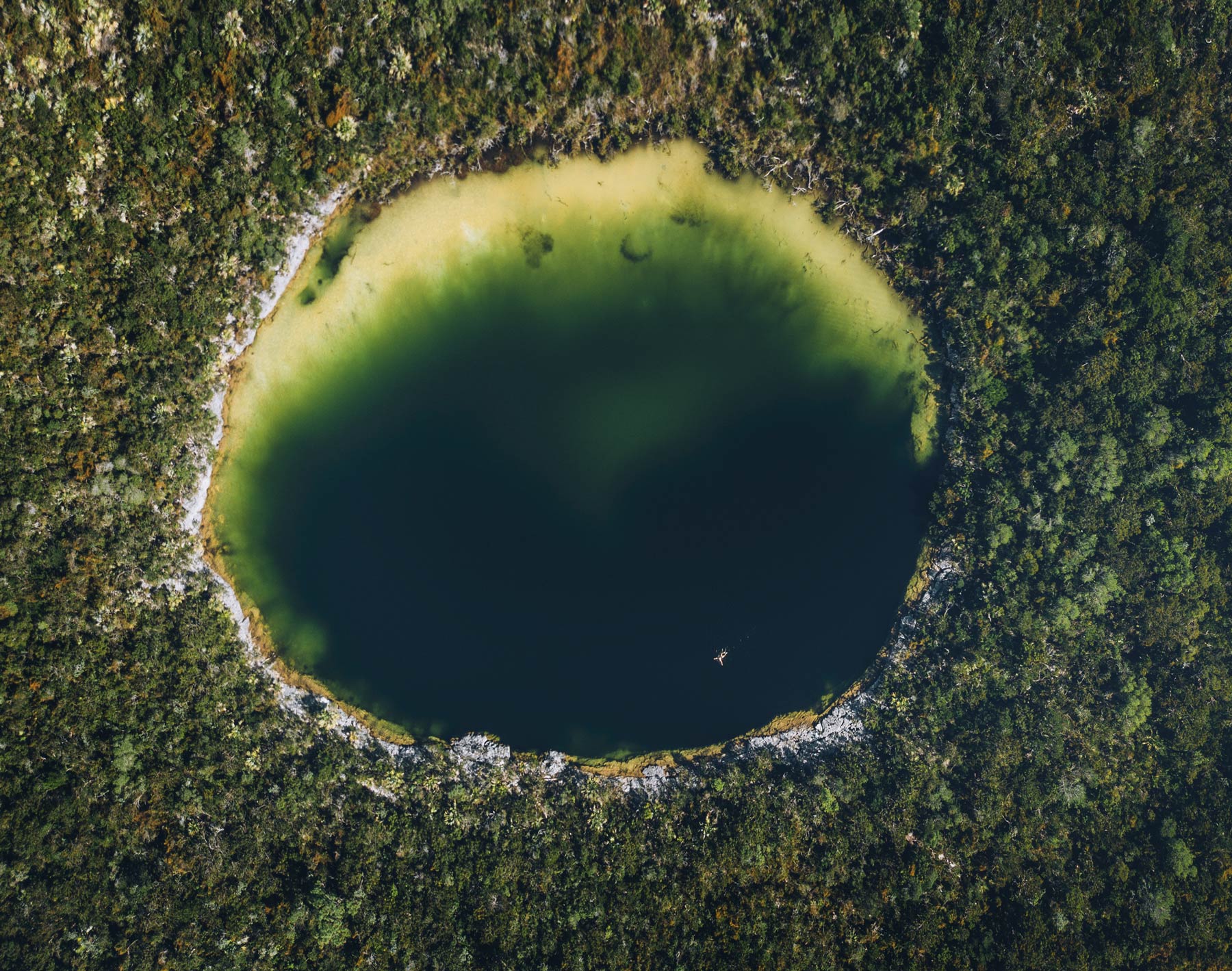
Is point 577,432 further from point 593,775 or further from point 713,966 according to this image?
point 713,966

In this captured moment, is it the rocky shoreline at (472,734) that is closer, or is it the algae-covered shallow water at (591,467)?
the rocky shoreline at (472,734)

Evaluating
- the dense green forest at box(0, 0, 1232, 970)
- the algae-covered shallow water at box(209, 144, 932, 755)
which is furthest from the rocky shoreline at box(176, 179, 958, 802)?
the algae-covered shallow water at box(209, 144, 932, 755)

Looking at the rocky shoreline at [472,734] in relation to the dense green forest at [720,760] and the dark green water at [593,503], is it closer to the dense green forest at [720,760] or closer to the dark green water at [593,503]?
the dense green forest at [720,760]

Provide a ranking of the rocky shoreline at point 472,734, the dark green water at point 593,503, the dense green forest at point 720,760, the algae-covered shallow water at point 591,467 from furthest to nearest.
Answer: the dark green water at point 593,503 < the algae-covered shallow water at point 591,467 < the rocky shoreline at point 472,734 < the dense green forest at point 720,760

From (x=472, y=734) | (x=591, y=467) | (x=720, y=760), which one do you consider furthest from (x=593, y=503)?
(x=720, y=760)

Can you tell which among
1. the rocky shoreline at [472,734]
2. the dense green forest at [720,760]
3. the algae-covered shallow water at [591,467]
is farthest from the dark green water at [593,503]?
the dense green forest at [720,760]

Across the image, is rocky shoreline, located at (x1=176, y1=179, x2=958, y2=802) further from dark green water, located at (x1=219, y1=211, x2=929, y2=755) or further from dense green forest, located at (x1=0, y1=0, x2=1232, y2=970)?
dark green water, located at (x1=219, y1=211, x2=929, y2=755)
